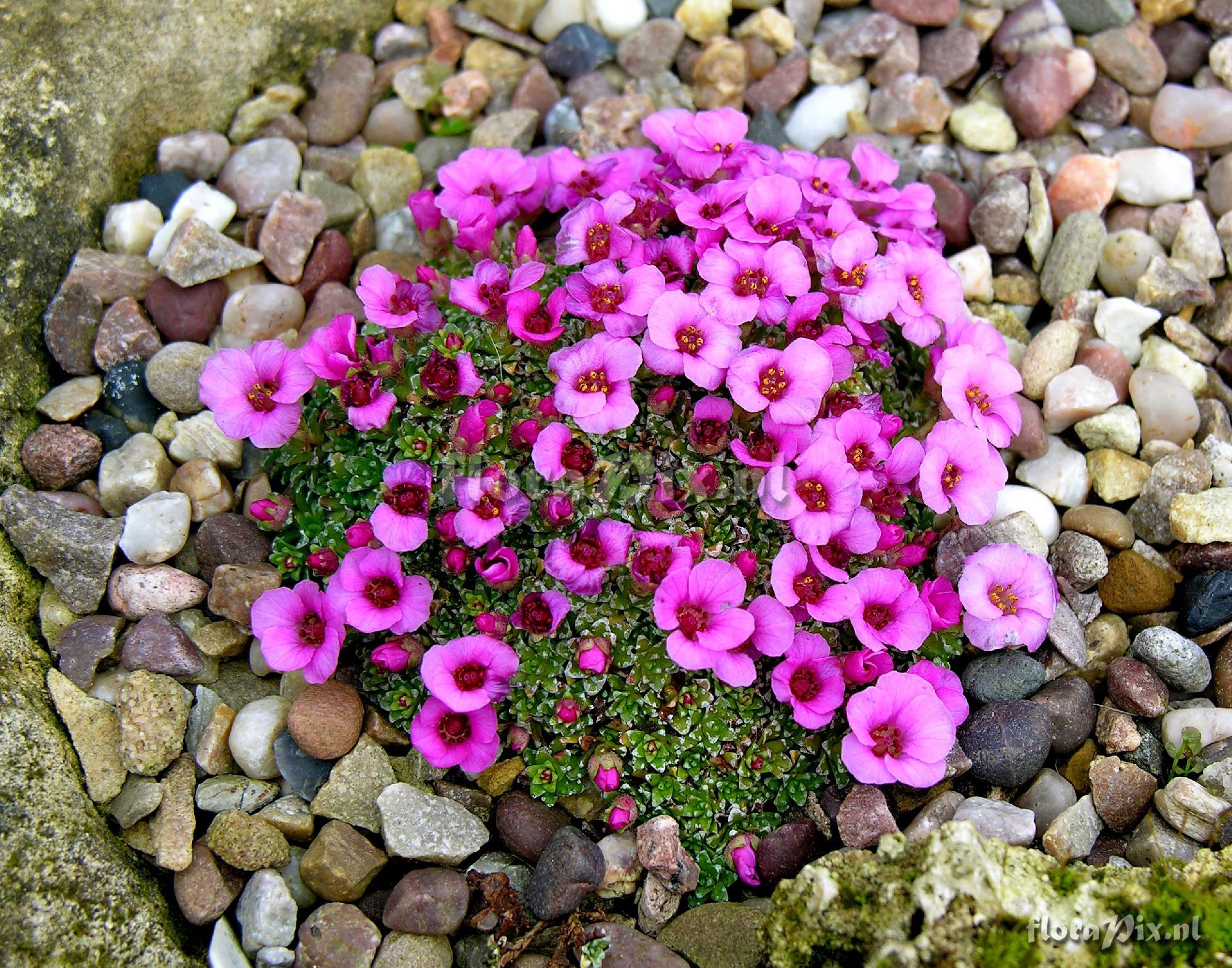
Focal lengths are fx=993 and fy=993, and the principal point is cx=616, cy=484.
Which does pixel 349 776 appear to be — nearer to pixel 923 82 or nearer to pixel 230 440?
pixel 230 440

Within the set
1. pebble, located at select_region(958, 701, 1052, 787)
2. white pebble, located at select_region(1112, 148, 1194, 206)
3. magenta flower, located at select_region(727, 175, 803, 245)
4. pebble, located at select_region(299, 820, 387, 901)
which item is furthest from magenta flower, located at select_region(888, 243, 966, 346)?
pebble, located at select_region(299, 820, 387, 901)

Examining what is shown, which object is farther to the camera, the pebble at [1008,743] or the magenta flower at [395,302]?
the magenta flower at [395,302]

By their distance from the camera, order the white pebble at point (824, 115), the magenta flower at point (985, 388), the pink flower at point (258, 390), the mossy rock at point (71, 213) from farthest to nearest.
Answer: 1. the white pebble at point (824, 115)
2. the magenta flower at point (985, 388)
3. the pink flower at point (258, 390)
4. the mossy rock at point (71, 213)

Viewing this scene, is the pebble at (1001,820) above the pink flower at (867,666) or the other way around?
the other way around

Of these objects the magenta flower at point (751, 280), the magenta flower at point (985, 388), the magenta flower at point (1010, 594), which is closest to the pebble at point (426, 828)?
the magenta flower at point (1010, 594)

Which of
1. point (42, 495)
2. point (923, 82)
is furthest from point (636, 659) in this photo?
point (923, 82)

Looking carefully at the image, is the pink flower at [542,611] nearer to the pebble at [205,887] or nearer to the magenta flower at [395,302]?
the magenta flower at [395,302]

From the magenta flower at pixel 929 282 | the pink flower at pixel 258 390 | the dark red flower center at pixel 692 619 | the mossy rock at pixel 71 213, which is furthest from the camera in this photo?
the magenta flower at pixel 929 282
